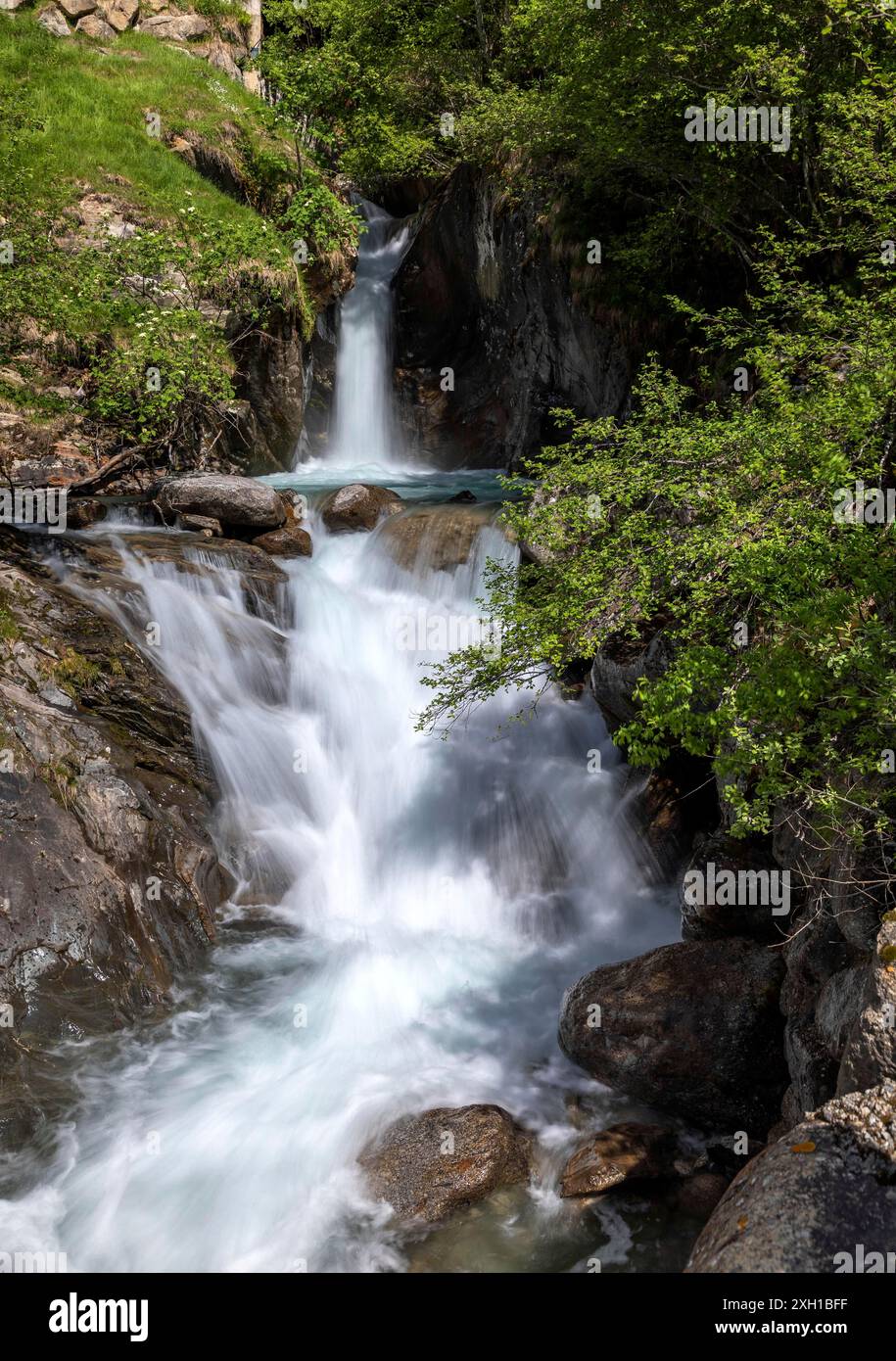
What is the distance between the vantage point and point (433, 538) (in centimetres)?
1294

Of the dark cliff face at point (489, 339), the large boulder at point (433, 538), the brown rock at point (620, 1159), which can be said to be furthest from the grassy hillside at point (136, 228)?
the brown rock at point (620, 1159)

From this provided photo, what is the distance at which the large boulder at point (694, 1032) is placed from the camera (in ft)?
20.0

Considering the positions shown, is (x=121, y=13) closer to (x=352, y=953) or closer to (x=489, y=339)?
(x=489, y=339)

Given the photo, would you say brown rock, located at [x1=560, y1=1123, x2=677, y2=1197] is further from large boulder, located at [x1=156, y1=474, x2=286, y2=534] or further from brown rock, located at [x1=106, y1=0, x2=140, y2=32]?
brown rock, located at [x1=106, y1=0, x2=140, y2=32]

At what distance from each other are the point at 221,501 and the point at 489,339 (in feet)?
28.8

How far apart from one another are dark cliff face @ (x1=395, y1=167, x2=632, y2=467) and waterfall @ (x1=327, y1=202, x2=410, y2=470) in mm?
360

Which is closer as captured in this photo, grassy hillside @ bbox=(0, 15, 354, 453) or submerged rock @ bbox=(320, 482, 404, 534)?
grassy hillside @ bbox=(0, 15, 354, 453)

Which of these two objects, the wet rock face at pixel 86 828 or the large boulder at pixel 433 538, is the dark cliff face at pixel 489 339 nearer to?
the large boulder at pixel 433 538

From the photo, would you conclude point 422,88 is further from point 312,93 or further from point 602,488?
point 602,488

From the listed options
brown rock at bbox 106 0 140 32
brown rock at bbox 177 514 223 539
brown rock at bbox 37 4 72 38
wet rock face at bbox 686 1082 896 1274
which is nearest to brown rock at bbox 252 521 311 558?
brown rock at bbox 177 514 223 539

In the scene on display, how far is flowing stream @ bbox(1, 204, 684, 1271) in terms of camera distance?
5.55 meters

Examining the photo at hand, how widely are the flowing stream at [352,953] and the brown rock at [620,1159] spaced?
14cm

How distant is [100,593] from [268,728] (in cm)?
224

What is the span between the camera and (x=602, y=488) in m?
7.29
